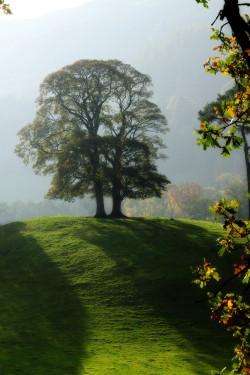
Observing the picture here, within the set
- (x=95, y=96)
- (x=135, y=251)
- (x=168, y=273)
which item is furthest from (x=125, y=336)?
(x=95, y=96)

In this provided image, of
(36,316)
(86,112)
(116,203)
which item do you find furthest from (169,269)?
(86,112)

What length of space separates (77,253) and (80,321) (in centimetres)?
1226

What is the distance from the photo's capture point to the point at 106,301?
112ft

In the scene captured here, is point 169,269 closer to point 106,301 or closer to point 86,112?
point 106,301

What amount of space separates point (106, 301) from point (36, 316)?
503cm

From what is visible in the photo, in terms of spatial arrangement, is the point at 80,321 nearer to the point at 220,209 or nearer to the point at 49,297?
the point at 49,297

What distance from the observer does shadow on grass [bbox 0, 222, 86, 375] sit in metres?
23.8

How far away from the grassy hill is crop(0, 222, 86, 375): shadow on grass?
0.18ft

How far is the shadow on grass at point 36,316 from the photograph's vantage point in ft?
78.1

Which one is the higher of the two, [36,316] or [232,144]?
[232,144]

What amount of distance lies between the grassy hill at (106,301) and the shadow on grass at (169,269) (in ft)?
0.23

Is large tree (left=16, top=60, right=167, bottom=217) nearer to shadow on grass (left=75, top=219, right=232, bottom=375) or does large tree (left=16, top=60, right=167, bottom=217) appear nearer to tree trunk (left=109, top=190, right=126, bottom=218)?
tree trunk (left=109, top=190, right=126, bottom=218)

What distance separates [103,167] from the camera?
5481 cm

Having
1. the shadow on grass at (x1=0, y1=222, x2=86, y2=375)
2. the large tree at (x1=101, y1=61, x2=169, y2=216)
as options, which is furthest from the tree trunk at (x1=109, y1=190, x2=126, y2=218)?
the shadow on grass at (x1=0, y1=222, x2=86, y2=375)
